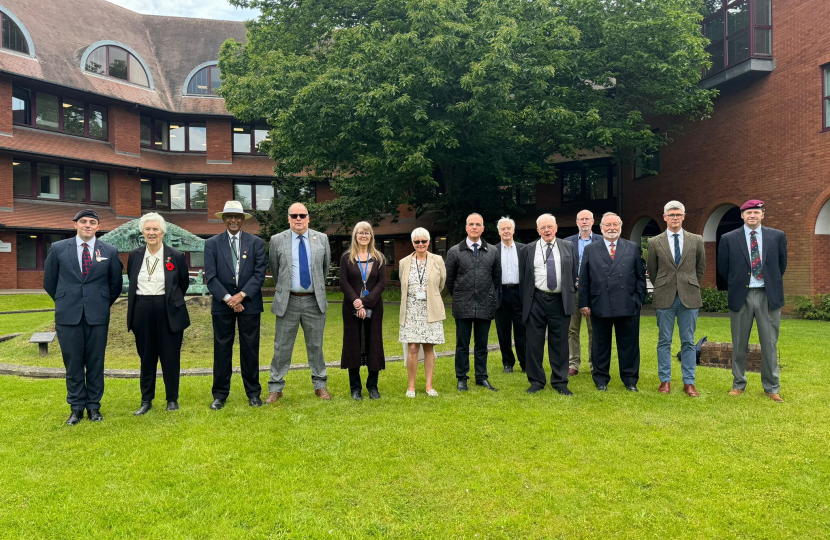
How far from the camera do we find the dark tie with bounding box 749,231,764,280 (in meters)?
5.93

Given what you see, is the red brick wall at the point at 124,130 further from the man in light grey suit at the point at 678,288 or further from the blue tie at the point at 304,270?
the man in light grey suit at the point at 678,288

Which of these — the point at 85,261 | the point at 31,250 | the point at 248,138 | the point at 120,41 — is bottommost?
the point at 85,261

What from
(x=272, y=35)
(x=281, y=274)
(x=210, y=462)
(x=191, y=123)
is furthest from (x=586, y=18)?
(x=191, y=123)

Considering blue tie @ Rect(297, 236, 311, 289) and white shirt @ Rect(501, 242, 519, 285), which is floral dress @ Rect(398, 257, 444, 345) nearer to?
blue tie @ Rect(297, 236, 311, 289)

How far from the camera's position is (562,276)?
20.6 ft

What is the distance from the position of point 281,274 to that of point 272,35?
14.3 meters

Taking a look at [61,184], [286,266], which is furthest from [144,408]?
[61,184]

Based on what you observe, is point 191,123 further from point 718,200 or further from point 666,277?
point 666,277

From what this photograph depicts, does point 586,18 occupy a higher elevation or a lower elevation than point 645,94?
higher

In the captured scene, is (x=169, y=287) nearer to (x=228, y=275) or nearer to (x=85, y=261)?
(x=228, y=275)

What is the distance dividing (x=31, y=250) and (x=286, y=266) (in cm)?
2341

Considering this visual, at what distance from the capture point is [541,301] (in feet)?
20.8

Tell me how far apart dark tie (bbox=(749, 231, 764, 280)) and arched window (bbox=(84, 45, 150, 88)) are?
29171mm

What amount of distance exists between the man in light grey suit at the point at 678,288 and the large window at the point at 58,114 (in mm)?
26877
